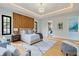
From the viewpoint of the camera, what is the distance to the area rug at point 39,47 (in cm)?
245

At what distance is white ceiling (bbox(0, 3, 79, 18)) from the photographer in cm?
233

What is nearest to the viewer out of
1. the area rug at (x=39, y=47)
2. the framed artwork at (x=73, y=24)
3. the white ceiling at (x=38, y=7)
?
the white ceiling at (x=38, y=7)

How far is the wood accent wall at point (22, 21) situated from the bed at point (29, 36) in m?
0.13

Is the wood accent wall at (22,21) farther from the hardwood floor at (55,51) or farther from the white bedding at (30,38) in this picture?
the hardwood floor at (55,51)

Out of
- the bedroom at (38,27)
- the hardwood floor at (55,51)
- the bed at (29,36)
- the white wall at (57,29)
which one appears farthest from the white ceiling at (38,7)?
the hardwood floor at (55,51)

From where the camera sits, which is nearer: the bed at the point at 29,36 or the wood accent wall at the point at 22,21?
the wood accent wall at the point at 22,21

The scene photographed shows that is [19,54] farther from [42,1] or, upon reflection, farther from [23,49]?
[42,1]

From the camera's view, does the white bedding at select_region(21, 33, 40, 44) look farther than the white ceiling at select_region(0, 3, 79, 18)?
Yes

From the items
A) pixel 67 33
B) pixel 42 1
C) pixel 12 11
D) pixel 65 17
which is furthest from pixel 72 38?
pixel 12 11

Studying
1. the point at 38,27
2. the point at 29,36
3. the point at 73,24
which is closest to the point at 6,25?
the point at 29,36

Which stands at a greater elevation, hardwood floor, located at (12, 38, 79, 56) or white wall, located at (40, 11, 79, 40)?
white wall, located at (40, 11, 79, 40)

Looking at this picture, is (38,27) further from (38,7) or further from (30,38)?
(38,7)

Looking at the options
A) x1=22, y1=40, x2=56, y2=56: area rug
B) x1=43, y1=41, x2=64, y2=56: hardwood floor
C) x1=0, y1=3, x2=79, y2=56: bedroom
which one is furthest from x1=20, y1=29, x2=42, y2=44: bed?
x1=43, y1=41, x2=64, y2=56: hardwood floor

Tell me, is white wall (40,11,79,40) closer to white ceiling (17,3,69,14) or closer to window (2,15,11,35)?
white ceiling (17,3,69,14)
